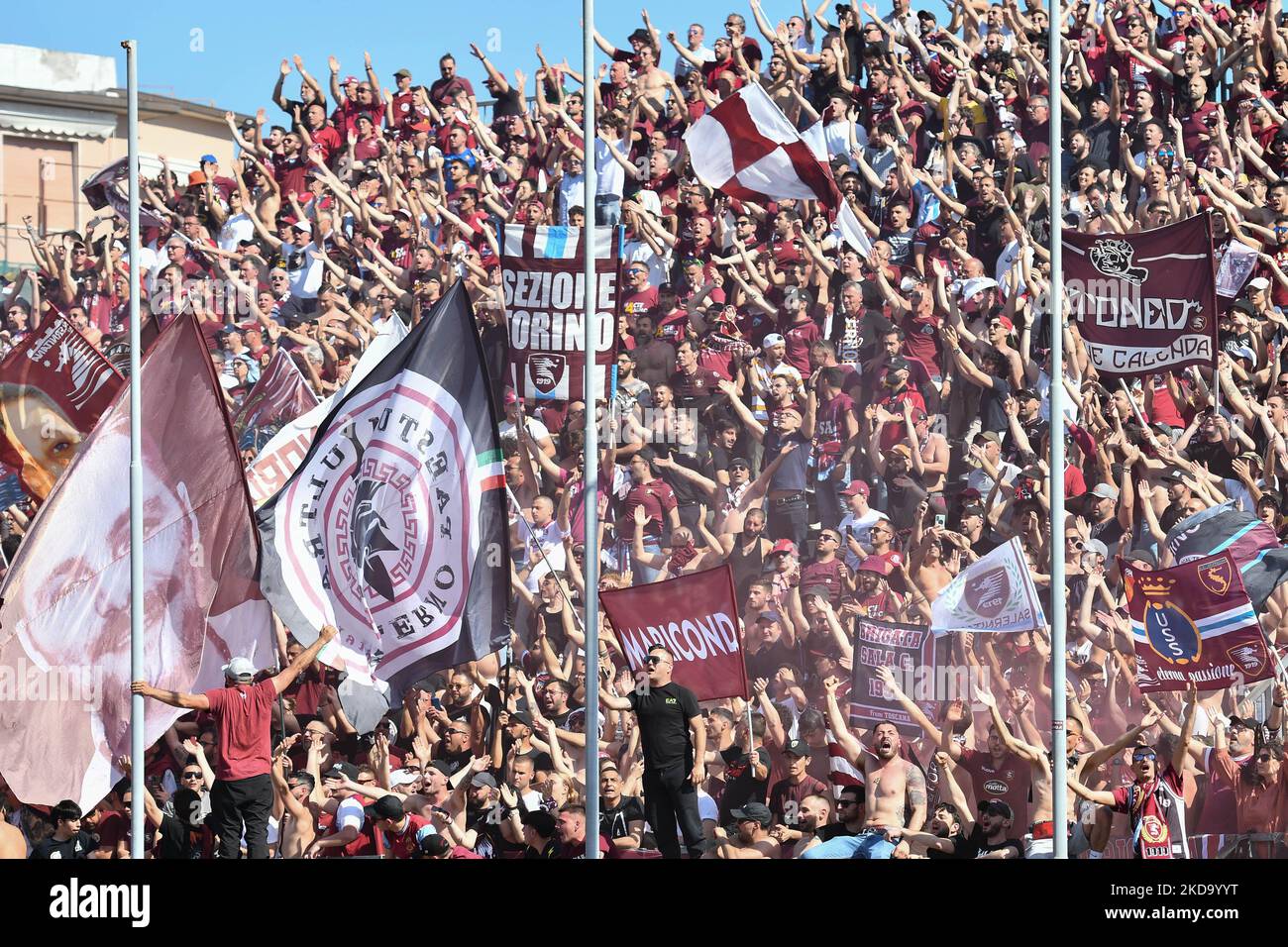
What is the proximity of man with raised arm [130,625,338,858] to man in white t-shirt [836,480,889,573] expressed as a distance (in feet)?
13.1

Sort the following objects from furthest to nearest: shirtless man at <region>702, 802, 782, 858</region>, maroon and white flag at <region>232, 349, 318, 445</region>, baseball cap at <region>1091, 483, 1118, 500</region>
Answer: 1. maroon and white flag at <region>232, 349, 318, 445</region>
2. baseball cap at <region>1091, 483, 1118, 500</region>
3. shirtless man at <region>702, 802, 782, 858</region>

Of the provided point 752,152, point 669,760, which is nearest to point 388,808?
point 669,760

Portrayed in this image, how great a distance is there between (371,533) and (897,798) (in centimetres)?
329

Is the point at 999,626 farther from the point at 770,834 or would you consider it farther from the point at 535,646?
the point at 535,646

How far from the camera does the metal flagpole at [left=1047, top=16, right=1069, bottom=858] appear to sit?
10875 millimetres

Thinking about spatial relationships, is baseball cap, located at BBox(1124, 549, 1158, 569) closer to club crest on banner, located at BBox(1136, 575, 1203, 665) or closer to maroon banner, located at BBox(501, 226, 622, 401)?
club crest on banner, located at BBox(1136, 575, 1203, 665)

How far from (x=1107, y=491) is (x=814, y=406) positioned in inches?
87.0

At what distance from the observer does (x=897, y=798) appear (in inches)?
443

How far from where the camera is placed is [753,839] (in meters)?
11.3

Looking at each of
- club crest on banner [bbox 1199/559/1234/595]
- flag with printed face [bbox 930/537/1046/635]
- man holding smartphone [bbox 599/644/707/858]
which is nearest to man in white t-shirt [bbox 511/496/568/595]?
man holding smartphone [bbox 599/644/707/858]

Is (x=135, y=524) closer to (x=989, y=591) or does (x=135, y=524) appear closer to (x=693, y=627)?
(x=693, y=627)

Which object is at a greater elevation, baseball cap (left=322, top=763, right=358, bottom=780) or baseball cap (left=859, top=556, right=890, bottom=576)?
baseball cap (left=859, top=556, right=890, bottom=576)

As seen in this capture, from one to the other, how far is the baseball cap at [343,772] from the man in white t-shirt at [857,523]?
3392 mm

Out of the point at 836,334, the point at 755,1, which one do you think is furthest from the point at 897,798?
the point at 755,1
